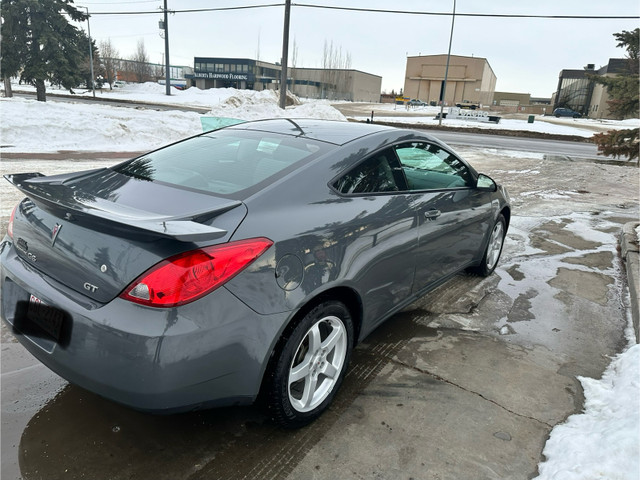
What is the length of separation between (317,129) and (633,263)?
4.13m

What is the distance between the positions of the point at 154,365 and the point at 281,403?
0.70 metres

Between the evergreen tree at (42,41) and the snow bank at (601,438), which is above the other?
the evergreen tree at (42,41)

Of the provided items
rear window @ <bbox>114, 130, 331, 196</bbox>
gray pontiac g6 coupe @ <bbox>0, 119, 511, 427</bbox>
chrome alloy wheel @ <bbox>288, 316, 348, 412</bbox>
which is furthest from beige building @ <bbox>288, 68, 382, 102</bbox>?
chrome alloy wheel @ <bbox>288, 316, 348, 412</bbox>

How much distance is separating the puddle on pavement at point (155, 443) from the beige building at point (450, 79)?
9149 cm

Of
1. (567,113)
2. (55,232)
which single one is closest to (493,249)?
(55,232)

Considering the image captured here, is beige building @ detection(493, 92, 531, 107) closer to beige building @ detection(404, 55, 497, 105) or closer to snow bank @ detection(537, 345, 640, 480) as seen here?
beige building @ detection(404, 55, 497, 105)

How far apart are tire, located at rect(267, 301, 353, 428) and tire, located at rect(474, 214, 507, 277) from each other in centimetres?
250

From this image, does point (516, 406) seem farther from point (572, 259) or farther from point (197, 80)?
point (197, 80)

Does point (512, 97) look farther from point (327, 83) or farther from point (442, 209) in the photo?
point (442, 209)

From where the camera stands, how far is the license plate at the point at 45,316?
202 cm

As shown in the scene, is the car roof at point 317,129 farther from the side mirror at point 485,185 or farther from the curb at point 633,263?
the curb at point 633,263

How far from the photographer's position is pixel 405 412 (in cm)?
268

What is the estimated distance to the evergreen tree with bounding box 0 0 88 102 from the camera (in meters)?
26.4

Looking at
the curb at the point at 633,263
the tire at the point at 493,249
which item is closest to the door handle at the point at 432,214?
the tire at the point at 493,249
